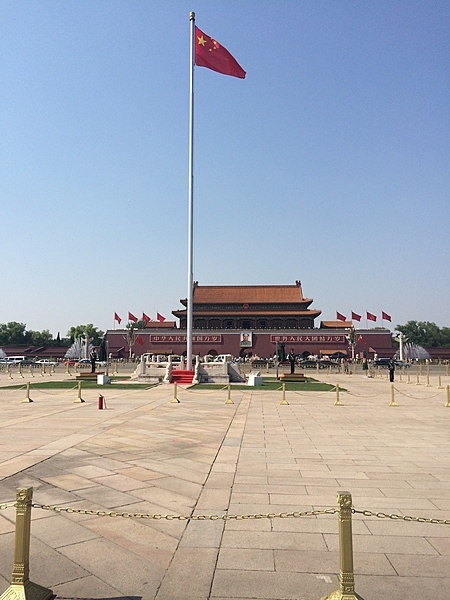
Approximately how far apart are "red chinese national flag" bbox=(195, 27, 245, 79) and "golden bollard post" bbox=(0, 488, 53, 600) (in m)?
22.7

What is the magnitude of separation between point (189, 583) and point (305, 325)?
59249 mm

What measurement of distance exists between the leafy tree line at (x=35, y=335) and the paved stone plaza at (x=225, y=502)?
246 feet

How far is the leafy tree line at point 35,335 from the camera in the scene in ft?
273

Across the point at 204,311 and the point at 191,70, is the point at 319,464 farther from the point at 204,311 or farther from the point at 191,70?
the point at 204,311

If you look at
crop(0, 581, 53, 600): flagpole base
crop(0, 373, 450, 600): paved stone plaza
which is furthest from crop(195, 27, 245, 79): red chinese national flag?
crop(0, 581, 53, 600): flagpole base

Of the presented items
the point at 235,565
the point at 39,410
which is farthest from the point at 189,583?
the point at 39,410

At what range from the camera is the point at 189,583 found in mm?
3365

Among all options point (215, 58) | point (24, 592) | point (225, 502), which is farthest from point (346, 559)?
point (215, 58)

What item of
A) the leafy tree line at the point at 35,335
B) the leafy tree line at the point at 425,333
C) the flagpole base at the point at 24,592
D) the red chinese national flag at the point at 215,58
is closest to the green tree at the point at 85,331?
the leafy tree line at the point at 35,335

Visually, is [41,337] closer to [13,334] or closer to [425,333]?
[13,334]

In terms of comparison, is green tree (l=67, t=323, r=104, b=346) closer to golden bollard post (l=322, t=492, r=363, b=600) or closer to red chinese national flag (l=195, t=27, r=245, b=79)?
red chinese national flag (l=195, t=27, r=245, b=79)

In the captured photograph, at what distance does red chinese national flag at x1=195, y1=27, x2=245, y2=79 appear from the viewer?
2236 cm

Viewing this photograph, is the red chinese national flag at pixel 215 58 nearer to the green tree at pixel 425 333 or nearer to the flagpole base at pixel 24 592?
the flagpole base at pixel 24 592

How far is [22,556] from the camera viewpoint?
9.66 ft
